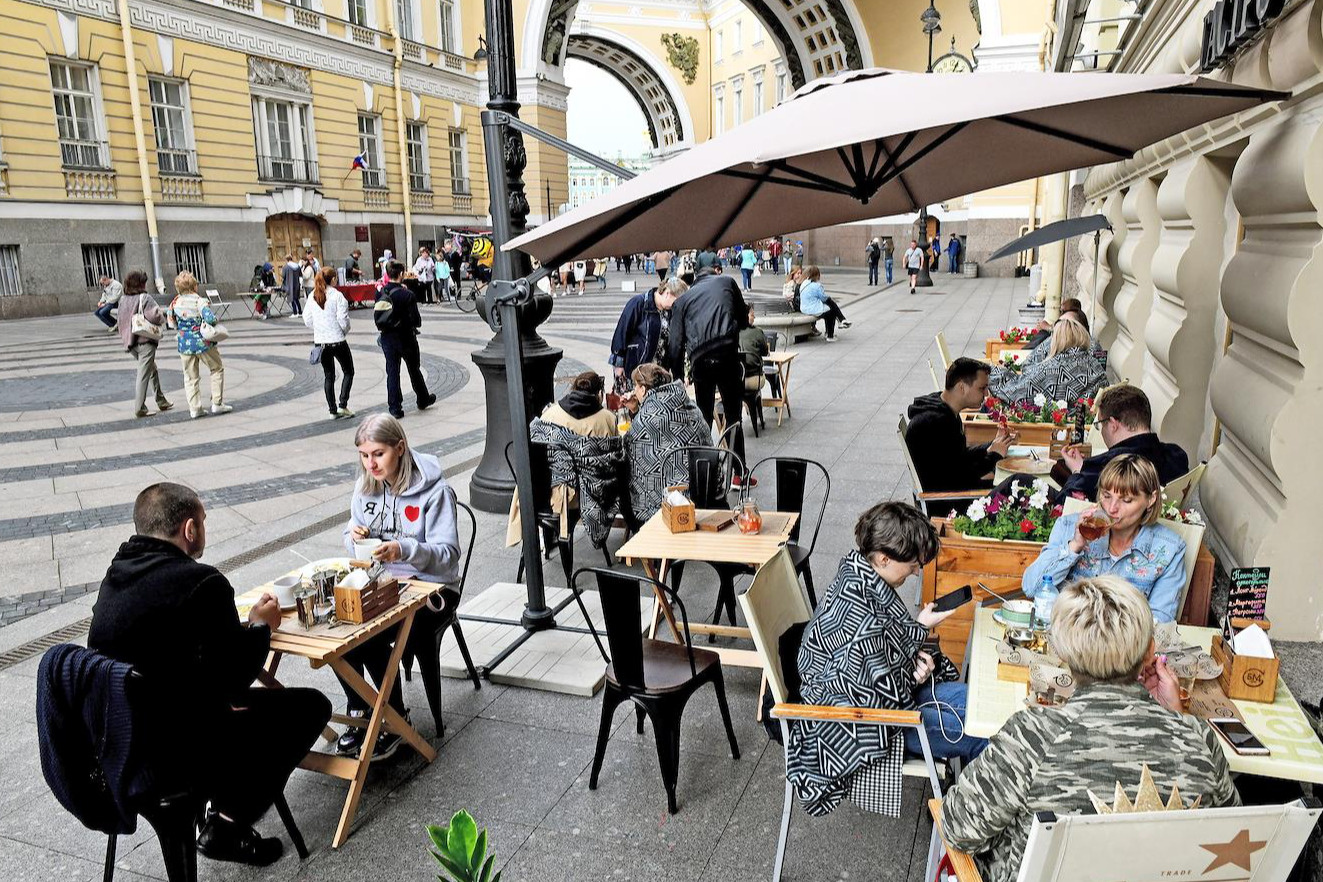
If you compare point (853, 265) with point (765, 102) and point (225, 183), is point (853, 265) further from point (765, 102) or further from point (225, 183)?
point (225, 183)

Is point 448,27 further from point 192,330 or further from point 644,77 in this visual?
point 192,330

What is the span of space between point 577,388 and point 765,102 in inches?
1786

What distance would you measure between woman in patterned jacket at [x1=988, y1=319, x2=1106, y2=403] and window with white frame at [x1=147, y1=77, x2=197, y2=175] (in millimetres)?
22919

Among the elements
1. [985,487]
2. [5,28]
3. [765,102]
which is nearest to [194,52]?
[5,28]

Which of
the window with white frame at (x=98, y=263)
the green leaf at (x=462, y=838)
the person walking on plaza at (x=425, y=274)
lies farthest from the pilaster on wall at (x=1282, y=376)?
the person walking on plaza at (x=425, y=274)

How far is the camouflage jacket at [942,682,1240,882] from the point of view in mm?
2025

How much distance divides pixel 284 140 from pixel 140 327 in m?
19.1

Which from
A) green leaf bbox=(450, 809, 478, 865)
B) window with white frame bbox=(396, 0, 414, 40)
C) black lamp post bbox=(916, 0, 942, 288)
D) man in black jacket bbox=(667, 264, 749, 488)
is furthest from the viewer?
window with white frame bbox=(396, 0, 414, 40)

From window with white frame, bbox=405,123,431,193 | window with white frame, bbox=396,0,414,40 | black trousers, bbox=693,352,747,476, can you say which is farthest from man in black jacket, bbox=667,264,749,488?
window with white frame, bbox=396,0,414,40

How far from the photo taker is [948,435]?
5340 mm

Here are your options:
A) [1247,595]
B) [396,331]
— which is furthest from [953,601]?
[396,331]

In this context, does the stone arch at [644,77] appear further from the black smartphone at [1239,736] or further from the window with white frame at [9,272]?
the black smartphone at [1239,736]

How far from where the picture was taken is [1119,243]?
9219 mm

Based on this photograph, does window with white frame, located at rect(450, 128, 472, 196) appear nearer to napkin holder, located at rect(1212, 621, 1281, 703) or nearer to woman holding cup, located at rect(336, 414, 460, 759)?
woman holding cup, located at rect(336, 414, 460, 759)
